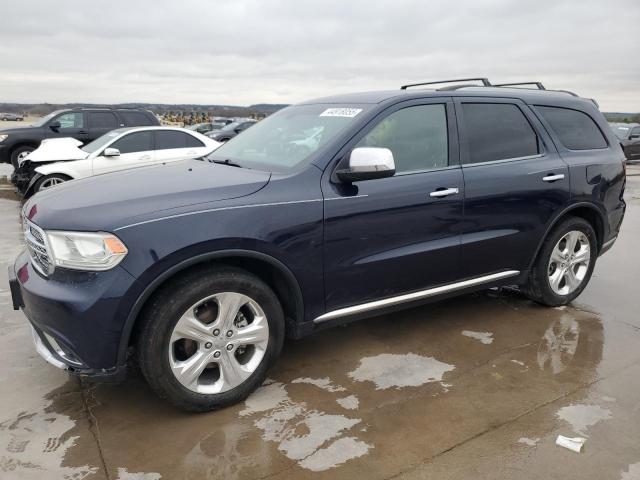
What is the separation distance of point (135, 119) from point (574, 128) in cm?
1088

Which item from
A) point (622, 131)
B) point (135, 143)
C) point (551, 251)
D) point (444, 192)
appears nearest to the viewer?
point (444, 192)

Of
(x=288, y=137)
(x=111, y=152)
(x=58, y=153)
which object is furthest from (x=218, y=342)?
(x=58, y=153)

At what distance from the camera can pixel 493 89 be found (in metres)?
4.38

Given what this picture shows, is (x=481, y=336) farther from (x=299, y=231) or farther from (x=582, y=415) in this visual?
(x=299, y=231)

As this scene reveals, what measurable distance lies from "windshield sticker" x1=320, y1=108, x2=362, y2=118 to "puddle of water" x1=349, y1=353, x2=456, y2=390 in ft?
5.41

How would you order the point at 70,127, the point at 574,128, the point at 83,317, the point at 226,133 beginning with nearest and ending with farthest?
1. the point at 83,317
2. the point at 574,128
3. the point at 70,127
4. the point at 226,133

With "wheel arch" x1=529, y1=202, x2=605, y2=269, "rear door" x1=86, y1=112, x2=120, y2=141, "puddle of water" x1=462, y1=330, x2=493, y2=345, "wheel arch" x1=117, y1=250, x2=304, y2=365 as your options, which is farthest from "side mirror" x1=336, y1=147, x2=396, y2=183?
"rear door" x1=86, y1=112, x2=120, y2=141

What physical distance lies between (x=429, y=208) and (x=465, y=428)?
55.2 inches

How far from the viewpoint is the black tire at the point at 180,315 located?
9.12ft

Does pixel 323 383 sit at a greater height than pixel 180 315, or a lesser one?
lesser

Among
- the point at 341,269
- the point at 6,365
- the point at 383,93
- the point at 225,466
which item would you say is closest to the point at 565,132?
the point at 383,93

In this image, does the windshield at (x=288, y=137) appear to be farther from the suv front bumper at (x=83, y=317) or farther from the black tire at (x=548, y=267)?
the black tire at (x=548, y=267)

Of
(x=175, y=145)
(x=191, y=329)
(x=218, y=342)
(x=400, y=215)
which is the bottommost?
(x=218, y=342)

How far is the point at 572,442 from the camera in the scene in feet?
9.12
